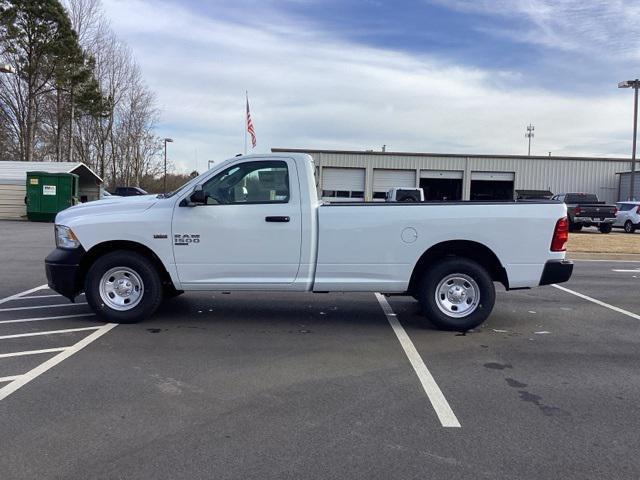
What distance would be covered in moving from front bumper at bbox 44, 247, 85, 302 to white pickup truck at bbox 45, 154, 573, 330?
1cm

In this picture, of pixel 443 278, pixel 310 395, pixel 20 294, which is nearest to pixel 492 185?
pixel 443 278

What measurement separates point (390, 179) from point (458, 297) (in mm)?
38572

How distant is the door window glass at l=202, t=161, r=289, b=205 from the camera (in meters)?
6.69

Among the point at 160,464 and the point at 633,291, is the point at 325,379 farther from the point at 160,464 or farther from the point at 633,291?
the point at 633,291

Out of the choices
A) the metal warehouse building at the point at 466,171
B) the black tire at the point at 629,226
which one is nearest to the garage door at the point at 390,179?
the metal warehouse building at the point at 466,171

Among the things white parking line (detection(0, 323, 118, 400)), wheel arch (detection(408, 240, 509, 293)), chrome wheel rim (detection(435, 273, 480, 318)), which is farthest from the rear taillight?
white parking line (detection(0, 323, 118, 400))

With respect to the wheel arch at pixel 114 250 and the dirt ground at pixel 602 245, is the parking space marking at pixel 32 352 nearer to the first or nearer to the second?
the wheel arch at pixel 114 250

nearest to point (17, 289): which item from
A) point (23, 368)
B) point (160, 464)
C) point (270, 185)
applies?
point (23, 368)

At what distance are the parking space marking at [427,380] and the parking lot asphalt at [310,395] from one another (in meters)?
0.04

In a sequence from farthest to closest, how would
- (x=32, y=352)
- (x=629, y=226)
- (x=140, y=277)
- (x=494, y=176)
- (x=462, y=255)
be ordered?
(x=494, y=176) < (x=629, y=226) < (x=462, y=255) < (x=140, y=277) < (x=32, y=352)

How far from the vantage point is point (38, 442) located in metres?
3.71

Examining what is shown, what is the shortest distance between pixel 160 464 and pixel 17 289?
697 centimetres

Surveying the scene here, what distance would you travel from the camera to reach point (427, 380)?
199 inches

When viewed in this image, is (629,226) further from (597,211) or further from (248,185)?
(248,185)
